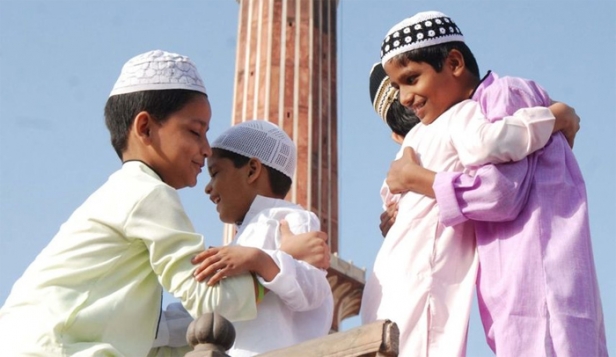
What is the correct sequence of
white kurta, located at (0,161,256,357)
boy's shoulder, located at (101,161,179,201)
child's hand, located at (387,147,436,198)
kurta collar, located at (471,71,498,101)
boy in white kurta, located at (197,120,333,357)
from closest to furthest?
white kurta, located at (0,161,256,357), boy's shoulder, located at (101,161,179,201), boy in white kurta, located at (197,120,333,357), child's hand, located at (387,147,436,198), kurta collar, located at (471,71,498,101)

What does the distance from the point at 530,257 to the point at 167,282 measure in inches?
35.4

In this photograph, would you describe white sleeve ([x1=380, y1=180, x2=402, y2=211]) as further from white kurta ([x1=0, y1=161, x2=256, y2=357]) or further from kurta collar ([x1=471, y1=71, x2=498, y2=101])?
white kurta ([x1=0, y1=161, x2=256, y2=357])

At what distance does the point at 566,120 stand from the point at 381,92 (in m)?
0.73

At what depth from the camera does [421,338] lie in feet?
10.3

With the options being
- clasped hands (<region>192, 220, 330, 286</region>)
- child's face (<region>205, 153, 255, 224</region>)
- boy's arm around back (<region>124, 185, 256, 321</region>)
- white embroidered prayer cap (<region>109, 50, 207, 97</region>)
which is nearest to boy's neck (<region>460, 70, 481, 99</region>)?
child's face (<region>205, 153, 255, 224</region>)

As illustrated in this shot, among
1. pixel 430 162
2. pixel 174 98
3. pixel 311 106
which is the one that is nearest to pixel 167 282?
pixel 174 98

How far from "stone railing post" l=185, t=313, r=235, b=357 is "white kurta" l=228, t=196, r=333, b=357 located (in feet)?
1.71

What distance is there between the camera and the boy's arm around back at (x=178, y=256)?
2.69 metres

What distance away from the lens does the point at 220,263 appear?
8.87 ft

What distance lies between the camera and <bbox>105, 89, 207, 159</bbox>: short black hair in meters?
2.96

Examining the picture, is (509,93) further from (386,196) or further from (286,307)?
(286,307)

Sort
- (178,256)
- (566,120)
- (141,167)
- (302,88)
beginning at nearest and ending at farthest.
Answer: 1. (178,256)
2. (141,167)
3. (566,120)
4. (302,88)

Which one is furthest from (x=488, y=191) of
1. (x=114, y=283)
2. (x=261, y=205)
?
(x=114, y=283)

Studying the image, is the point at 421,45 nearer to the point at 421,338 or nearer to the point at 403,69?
the point at 403,69
